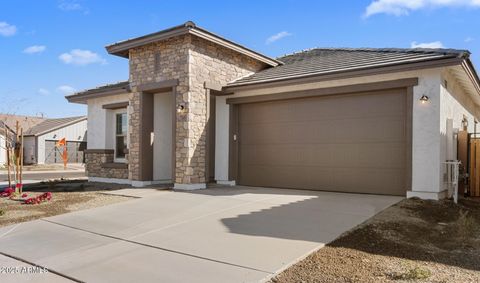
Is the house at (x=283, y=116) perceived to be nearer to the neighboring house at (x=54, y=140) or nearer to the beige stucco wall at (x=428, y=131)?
the beige stucco wall at (x=428, y=131)

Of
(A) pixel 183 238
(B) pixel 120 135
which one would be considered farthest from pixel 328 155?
(B) pixel 120 135

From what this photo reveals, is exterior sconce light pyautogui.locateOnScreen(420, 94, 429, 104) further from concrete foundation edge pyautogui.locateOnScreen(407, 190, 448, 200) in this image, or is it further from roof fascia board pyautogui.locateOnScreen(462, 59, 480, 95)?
concrete foundation edge pyautogui.locateOnScreen(407, 190, 448, 200)

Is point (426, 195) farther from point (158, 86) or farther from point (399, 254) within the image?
point (158, 86)

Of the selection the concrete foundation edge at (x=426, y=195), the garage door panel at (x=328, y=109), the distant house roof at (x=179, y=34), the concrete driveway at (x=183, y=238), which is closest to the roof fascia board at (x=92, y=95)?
the distant house roof at (x=179, y=34)

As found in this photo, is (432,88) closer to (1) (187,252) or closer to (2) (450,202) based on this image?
(2) (450,202)

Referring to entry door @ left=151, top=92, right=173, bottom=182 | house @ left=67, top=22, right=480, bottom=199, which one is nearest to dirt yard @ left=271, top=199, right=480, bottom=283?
house @ left=67, top=22, right=480, bottom=199

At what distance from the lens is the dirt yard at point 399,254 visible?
3.98 metres

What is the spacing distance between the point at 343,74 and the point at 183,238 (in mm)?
6273

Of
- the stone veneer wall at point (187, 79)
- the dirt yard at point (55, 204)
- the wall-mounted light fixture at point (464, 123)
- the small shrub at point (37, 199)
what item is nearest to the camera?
the dirt yard at point (55, 204)

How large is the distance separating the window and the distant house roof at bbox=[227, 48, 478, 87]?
482 centimetres

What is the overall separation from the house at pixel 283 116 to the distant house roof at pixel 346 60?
2.0 inches

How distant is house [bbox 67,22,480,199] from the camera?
352 inches

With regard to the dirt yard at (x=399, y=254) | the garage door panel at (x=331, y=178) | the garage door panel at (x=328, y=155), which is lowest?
the dirt yard at (x=399, y=254)

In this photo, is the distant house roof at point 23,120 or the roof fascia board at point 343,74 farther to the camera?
the distant house roof at point 23,120
